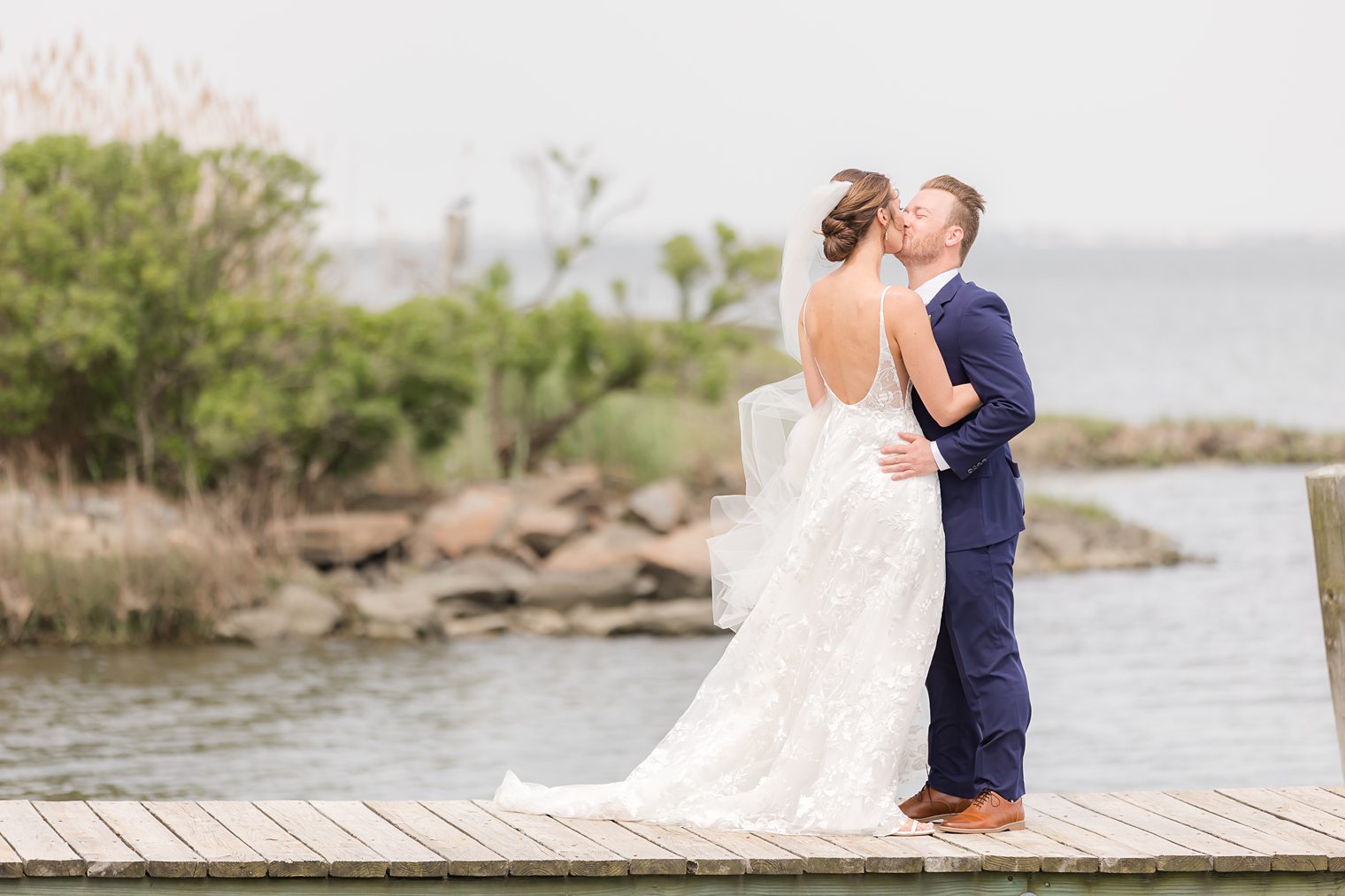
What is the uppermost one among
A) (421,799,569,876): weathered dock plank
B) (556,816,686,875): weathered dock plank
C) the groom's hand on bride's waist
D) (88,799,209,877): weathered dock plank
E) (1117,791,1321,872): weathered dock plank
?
→ the groom's hand on bride's waist

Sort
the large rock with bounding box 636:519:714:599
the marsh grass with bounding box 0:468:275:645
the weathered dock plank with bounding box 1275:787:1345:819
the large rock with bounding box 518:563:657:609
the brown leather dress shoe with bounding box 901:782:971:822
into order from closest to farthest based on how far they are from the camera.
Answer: the brown leather dress shoe with bounding box 901:782:971:822, the weathered dock plank with bounding box 1275:787:1345:819, the marsh grass with bounding box 0:468:275:645, the large rock with bounding box 518:563:657:609, the large rock with bounding box 636:519:714:599

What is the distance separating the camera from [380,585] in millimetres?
16719

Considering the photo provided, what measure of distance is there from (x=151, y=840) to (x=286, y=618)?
33.6 feet

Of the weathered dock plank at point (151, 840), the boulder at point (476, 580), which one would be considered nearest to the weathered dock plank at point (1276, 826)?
the weathered dock plank at point (151, 840)

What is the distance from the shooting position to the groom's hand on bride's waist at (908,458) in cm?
545

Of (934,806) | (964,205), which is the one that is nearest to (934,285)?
(964,205)

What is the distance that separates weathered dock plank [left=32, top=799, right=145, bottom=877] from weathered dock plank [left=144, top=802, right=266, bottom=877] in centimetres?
18

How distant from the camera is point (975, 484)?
18.0ft

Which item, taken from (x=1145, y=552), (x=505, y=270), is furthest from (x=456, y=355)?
(x=1145, y=552)

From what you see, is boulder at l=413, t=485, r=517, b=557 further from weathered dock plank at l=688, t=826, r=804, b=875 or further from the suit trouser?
the suit trouser

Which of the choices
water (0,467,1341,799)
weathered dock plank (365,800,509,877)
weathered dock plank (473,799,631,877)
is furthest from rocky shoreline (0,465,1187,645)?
weathered dock plank (473,799,631,877)

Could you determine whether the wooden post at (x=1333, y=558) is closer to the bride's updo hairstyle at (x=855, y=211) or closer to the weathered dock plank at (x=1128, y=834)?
the weathered dock plank at (x=1128, y=834)

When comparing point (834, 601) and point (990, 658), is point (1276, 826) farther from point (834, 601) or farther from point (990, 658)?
point (834, 601)

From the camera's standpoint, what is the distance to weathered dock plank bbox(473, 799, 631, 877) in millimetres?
5180
